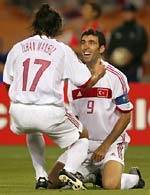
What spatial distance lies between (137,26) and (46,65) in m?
8.96

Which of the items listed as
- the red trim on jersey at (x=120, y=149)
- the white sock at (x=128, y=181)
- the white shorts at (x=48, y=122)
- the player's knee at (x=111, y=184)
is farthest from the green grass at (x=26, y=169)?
the white shorts at (x=48, y=122)

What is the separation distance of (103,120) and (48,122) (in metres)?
1.07

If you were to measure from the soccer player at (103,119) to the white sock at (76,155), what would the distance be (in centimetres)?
43

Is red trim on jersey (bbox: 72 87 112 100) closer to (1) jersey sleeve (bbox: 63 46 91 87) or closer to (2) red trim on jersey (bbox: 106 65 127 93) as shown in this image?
(2) red trim on jersey (bbox: 106 65 127 93)

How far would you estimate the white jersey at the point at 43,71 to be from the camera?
9086 mm

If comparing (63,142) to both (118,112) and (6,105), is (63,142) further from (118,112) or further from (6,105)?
(6,105)

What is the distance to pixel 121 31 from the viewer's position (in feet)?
58.7

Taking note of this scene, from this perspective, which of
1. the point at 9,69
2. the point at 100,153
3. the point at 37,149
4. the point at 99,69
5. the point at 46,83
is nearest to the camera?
the point at 46,83

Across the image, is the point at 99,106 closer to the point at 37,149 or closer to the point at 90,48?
the point at 90,48

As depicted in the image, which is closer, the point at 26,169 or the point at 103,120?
the point at 103,120

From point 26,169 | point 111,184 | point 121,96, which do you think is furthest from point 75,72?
point 26,169

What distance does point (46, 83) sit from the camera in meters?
9.08

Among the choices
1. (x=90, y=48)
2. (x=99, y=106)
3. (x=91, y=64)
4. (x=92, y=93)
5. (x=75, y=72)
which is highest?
(x=90, y=48)

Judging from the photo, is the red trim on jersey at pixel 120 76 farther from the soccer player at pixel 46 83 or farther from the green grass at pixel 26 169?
the green grass at pixel 26 169
